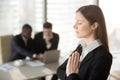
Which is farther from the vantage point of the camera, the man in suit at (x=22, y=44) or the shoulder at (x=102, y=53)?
the man in suit at (x=22, y=44)

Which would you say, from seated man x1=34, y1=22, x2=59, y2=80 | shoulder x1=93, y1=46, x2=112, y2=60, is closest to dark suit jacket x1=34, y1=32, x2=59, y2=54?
seated man x1=34, y1=22, x2=59, y2=80

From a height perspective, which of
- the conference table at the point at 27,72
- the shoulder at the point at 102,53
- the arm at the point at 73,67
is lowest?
the conference table at the point at 27,72

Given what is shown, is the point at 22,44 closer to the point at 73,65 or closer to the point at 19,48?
the point at 19,48

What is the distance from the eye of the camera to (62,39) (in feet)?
18.2

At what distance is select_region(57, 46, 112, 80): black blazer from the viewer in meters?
1.68

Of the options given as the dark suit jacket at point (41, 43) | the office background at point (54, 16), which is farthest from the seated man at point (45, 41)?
the office background at point (54, 16)

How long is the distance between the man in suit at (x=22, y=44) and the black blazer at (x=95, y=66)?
2381mm

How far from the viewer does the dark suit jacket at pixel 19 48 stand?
4.11m

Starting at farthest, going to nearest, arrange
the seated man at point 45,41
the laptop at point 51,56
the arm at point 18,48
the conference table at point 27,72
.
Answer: the seated man at point 45,41 < the arm at point 18,48 < the laptop at point 51,56 < the conference table at point 27,72

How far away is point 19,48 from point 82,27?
2.54m

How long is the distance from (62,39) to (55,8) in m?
0.67

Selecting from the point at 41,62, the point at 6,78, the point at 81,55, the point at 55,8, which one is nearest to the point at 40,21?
the point at 55,8

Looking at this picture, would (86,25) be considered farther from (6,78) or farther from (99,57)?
(6,78)

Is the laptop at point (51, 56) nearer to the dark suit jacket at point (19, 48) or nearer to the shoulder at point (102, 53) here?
the dark suit jacket at point (19, 48)
